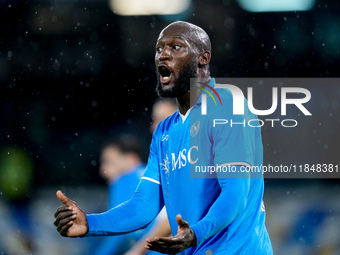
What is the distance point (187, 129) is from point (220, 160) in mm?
317

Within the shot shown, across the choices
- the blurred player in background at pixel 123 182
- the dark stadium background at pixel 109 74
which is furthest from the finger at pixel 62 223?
the dark stadium background at pixel 109 74

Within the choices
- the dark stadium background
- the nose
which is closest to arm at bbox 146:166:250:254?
the nose

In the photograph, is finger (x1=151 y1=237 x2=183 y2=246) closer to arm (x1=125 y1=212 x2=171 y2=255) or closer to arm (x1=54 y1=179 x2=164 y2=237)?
arm (x1=54 y1=179 x2=164 y2=237)

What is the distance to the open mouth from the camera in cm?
272

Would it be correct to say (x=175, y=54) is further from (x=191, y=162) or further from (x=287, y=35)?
(x=287, y=35)

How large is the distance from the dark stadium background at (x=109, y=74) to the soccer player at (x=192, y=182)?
4.00m

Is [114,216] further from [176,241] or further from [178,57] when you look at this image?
[178,57]

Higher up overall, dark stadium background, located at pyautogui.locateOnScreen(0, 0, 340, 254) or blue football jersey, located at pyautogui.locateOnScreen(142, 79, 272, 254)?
dark stadium background, located at pyautogui.locateOnScreen(0, 0, 340, 254)

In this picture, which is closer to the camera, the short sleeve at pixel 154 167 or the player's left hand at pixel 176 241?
the player's left hand at pixel 176 241

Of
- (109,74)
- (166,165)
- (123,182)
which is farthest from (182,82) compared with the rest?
(109,74)

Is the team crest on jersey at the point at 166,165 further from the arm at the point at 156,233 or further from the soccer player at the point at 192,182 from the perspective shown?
the arm at the point at 156,233

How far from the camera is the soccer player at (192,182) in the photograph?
91.2 inches

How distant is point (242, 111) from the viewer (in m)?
2.51

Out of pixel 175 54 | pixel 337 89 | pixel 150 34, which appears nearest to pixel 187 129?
pixel 175 54
